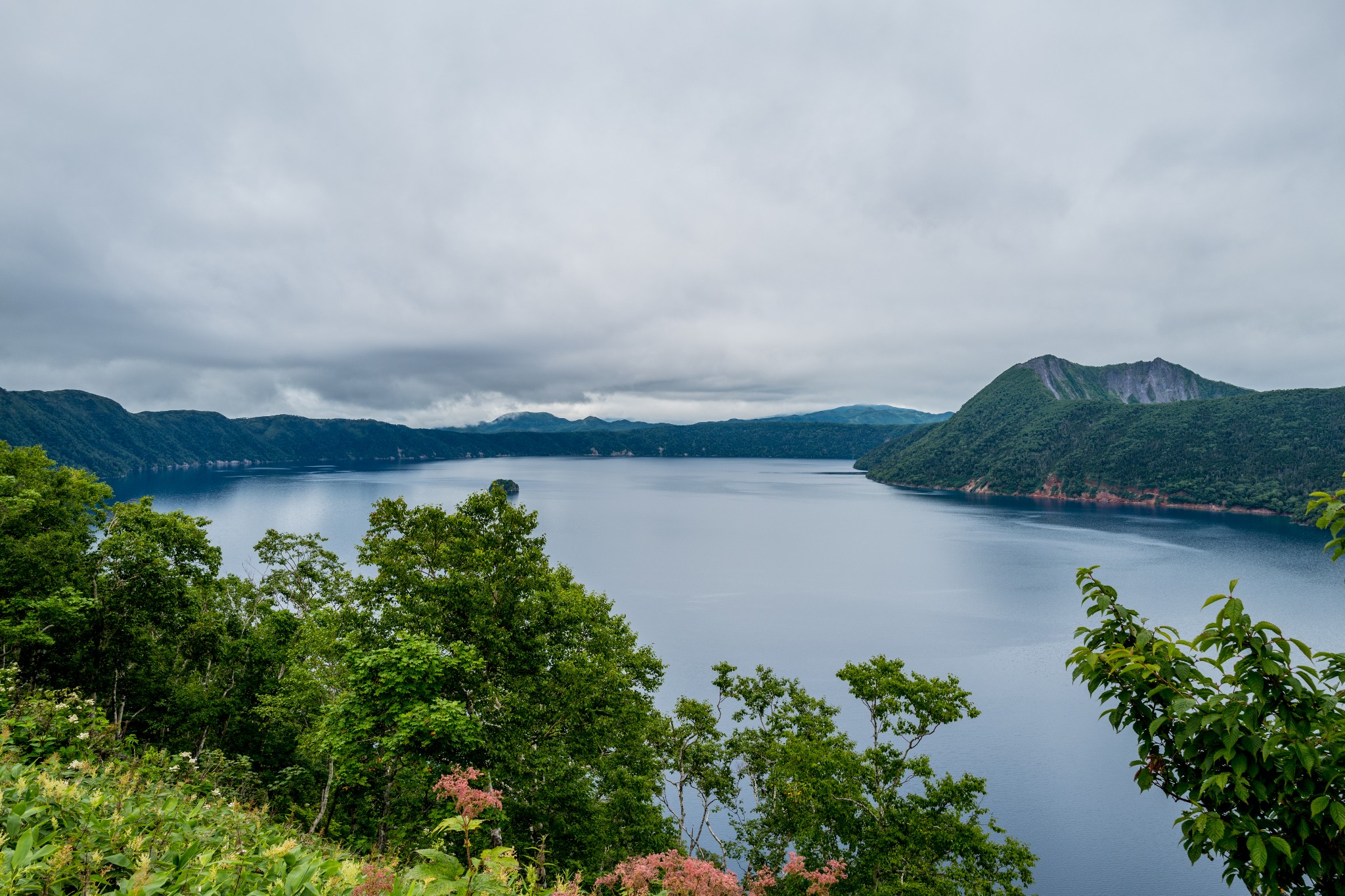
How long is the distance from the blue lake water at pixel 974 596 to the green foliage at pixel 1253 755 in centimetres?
2949

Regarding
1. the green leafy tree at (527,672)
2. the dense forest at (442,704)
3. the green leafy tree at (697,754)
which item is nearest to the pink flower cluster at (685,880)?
the dense forest at (442,704)

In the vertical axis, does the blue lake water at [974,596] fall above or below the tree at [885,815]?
below

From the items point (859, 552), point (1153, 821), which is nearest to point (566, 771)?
point (1153, 821)

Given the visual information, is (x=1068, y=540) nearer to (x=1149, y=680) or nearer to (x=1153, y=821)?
(x=1153, y=821)

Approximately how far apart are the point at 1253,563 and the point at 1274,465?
113 metres

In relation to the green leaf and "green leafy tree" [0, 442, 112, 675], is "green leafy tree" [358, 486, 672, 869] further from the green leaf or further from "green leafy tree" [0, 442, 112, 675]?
the green leaf

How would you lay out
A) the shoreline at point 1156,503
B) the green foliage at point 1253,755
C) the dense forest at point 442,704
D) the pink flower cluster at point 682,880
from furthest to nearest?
the shoreline at point 1156,503
the dense forest at point 442,704
the pink flower cluster at point 682,880
the green foliage at point 1253,755

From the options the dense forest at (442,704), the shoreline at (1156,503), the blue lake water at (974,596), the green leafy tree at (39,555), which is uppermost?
the green leafy tree at (39,555)

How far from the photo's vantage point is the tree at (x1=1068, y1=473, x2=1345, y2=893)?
407cm

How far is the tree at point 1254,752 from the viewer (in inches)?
160

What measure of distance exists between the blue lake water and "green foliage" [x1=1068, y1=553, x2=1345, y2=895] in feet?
96.8

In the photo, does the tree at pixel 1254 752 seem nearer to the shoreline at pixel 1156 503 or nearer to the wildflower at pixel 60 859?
the wildflower at pixel 60 859

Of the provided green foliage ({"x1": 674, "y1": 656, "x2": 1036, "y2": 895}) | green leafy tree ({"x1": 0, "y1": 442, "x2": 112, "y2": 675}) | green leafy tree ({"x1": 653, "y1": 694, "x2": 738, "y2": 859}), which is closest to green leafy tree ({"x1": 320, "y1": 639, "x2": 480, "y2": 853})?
green leafy tree ({"x1": 0, "y1": 442, "x2": 112, "y2": 675})

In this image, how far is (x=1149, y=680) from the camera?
485 cm
